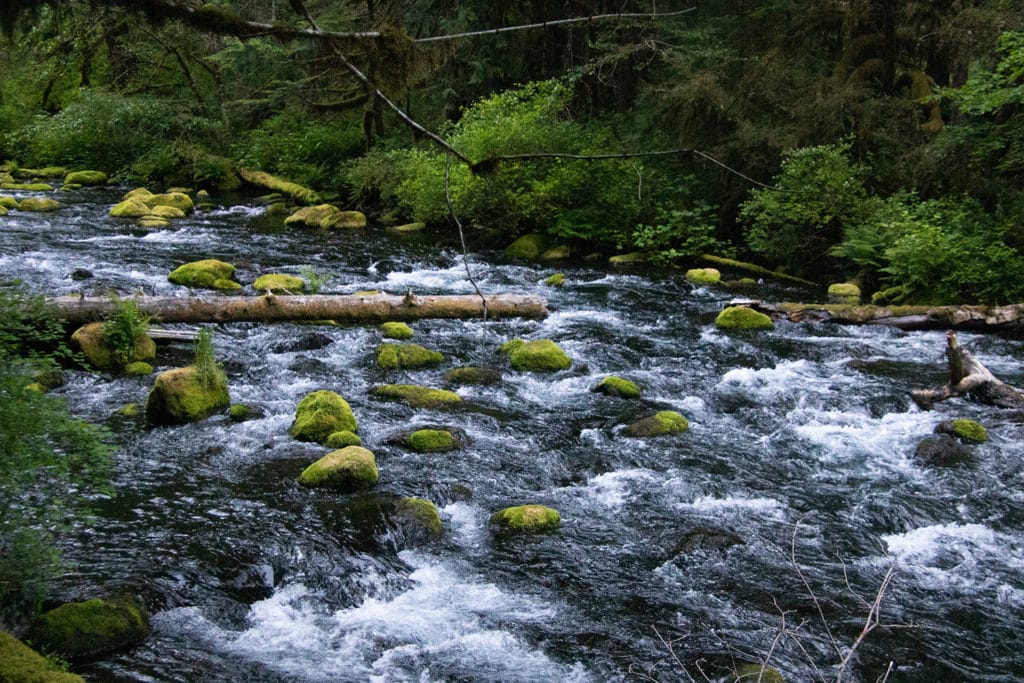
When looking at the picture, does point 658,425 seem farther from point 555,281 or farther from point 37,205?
point 37,205

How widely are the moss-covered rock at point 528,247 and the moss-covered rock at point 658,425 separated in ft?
35.1

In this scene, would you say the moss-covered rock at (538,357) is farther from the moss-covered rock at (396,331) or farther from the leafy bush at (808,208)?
the leafy bush at (808,208)

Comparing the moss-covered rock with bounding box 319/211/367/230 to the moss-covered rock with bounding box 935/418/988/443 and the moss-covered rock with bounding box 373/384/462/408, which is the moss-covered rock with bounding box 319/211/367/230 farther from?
the moss-covered rock with bounding box 935/418/988/443

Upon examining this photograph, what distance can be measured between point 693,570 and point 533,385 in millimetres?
4836

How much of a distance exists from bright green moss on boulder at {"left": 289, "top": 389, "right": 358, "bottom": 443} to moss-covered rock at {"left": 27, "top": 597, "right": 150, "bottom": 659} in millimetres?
3477

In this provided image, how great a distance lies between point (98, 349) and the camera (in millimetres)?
10953

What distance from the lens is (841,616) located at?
6.25 m

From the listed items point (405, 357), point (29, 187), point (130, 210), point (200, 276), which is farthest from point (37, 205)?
point (405, 357)

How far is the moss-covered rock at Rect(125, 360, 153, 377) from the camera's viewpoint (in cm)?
1080

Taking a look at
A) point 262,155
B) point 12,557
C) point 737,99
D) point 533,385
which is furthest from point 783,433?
point 262,155

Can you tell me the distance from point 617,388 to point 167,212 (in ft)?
56.6

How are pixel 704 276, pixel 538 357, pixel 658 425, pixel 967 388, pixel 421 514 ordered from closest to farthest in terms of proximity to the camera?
1. pixel 421 514
2. pixel 658 425
3. pixel 967 388
4. pixel 538 357
5. pixel 704 276

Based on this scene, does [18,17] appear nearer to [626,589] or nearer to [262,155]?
[626,589]

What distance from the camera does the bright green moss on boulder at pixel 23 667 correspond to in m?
4.25
